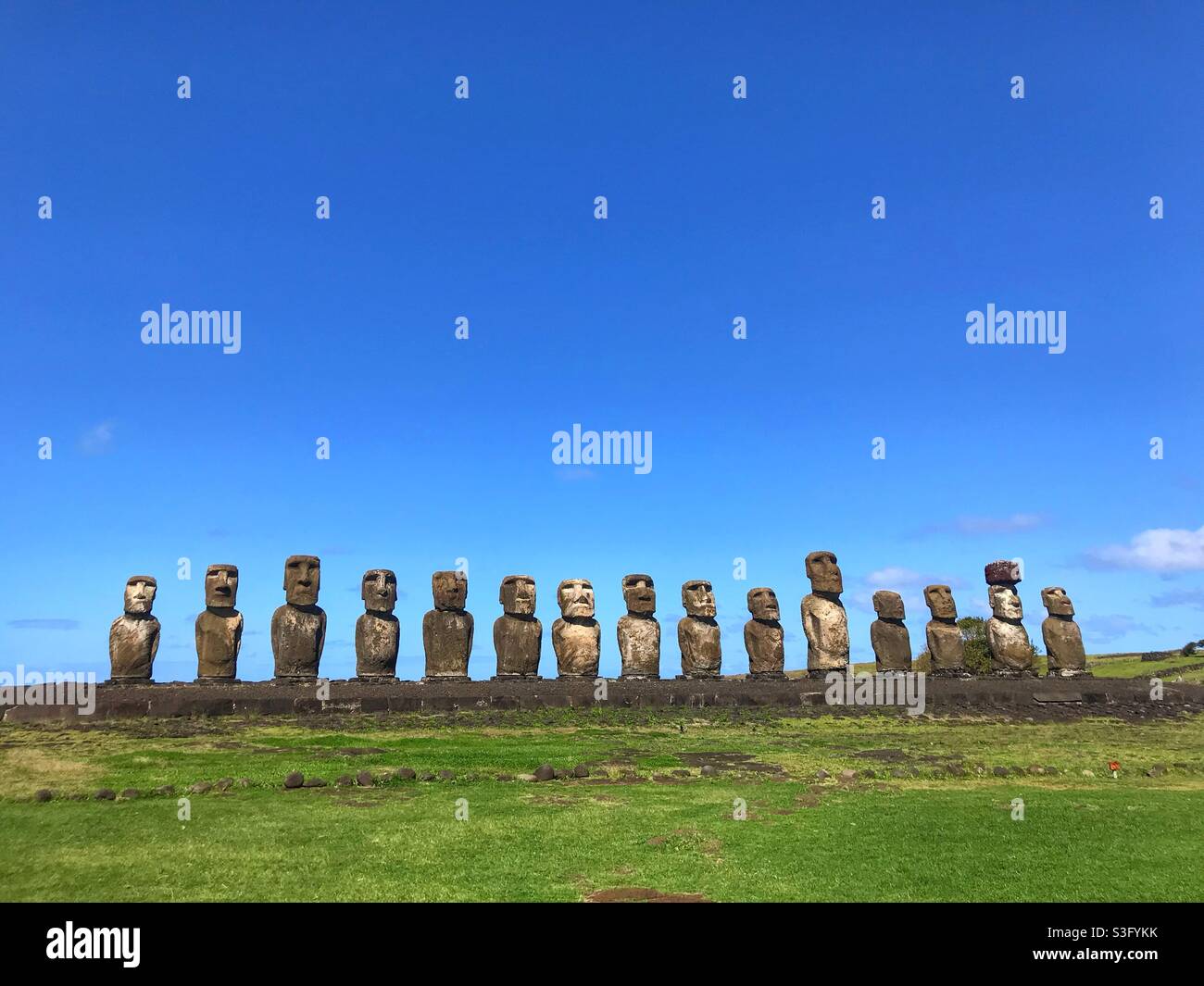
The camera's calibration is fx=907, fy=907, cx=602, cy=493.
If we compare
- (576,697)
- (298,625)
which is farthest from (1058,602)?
(298,625)

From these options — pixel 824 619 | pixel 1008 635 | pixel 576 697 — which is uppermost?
pixel 824 619

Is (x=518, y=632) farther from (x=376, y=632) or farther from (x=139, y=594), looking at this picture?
(x=139, y=594)

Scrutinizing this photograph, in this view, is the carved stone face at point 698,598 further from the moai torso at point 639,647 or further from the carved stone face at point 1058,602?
the carved stone face at point 1058,602

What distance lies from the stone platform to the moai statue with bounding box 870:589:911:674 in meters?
0.92

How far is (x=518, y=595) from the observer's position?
73.1ft

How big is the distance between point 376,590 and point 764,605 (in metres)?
9.86

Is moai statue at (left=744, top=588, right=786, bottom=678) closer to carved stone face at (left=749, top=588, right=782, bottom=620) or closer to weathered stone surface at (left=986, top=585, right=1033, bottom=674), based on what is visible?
carved stone face at (left=749, top=588, right=782, bottom=620)

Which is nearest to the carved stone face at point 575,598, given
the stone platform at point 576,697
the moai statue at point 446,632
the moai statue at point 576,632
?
the moai statue at point 576,632

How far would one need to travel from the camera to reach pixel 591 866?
6.83 meters

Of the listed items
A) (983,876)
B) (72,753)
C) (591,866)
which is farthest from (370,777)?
(983,876)

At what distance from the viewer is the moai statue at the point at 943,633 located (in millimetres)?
24625

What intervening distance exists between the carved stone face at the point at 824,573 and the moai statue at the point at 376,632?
10.9 m
